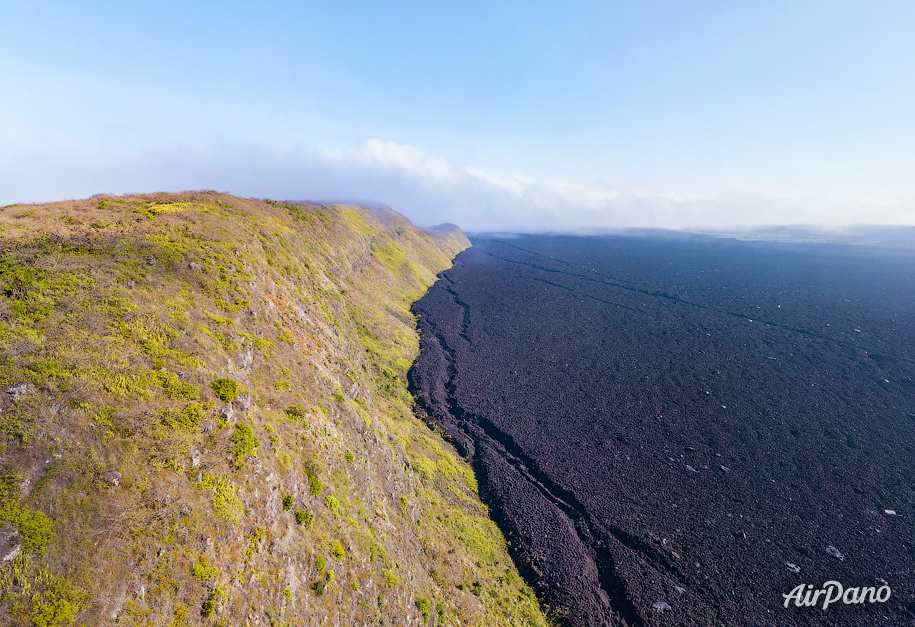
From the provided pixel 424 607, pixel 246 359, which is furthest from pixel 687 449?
pixel 246 359

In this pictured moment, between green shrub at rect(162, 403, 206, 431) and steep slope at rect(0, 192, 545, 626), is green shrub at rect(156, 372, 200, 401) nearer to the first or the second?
steep slope at rect(0, 192, 545, 626)

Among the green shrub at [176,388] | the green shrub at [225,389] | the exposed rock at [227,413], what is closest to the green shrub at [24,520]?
the green shrub at [176,388]

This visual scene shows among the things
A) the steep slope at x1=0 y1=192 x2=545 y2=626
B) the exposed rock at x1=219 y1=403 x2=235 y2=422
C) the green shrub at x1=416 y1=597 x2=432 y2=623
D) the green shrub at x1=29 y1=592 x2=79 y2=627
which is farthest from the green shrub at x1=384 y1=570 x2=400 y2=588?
the green shrub at x1=29 y1=592 x2=79 y2=627

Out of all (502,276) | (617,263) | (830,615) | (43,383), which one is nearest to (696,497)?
(830,615)

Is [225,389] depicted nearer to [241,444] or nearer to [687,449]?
[241,444]

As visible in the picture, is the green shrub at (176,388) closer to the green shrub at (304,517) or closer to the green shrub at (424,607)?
the green shrub at (304,517)

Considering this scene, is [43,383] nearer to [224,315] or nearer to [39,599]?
[39,599]
